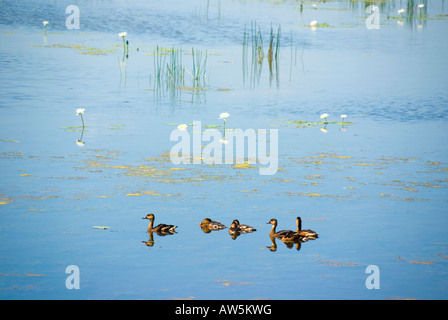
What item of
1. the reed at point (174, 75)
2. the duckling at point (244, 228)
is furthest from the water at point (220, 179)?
the reed at point (174, 75)

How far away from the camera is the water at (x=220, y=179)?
5.98 metres

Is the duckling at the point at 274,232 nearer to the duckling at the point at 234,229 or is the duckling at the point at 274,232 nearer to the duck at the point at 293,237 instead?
the duck at the point at 293,237

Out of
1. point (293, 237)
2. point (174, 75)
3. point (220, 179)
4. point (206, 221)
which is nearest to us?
point (293, 237)

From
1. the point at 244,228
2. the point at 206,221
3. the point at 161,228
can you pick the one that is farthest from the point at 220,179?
the point at 161,228

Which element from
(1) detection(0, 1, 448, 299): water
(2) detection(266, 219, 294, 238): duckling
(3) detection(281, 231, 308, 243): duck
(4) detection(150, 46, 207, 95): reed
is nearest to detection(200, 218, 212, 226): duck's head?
(1) detection(0, 1, 448, 299): water

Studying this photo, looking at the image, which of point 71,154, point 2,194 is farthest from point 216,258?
point 71,154

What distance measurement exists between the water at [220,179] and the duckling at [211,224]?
0.07m

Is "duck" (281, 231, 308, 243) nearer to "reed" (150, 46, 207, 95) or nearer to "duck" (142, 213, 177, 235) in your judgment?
"duck" (142, 213, 177, 235)

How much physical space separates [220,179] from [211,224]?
5.68ft

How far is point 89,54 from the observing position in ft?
58.5

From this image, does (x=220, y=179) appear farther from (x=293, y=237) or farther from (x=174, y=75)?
(x=174, y=75)

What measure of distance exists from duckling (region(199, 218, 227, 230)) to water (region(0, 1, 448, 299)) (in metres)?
0.07

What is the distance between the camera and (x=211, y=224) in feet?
22.7
